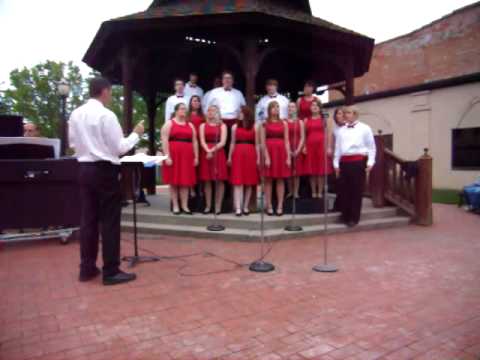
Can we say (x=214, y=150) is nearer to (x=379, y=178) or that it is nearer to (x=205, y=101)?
(x=205, y=101)

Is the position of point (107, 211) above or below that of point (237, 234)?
above

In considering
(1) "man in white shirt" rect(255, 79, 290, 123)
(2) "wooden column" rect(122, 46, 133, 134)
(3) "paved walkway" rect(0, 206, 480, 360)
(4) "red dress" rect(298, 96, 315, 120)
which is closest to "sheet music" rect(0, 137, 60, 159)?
(3) "paved walkway" rect(0, 206, 480, 360)

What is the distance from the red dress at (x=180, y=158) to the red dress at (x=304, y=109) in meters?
2.30

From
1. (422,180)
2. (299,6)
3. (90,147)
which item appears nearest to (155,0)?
(299,6)

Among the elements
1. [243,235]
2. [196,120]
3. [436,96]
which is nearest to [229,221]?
[243,235]

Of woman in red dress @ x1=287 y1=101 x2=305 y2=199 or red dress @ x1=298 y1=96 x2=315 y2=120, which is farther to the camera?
red dress @ x1=298 y1=96 x2=315 y2=120

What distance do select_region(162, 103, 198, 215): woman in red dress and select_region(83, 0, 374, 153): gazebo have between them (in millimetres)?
1335

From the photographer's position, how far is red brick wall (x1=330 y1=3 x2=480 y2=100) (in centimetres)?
1819

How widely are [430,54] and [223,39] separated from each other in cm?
1744

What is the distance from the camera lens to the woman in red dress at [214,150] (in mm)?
6398

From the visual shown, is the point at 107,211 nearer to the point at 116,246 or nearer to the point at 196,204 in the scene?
the point at 116,246

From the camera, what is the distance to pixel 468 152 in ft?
49.6

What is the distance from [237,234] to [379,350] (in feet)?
11.0

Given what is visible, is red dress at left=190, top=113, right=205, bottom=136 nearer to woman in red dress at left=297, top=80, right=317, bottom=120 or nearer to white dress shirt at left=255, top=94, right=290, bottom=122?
white dress shirt at left=255, top=94, right=290, bottom=122
